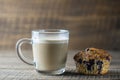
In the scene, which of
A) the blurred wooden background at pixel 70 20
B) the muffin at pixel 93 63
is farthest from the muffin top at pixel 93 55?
the blurred wooden background at pixel 70 20

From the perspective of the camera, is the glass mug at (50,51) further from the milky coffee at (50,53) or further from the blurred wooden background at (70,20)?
the blurred wooden background at (70,20)

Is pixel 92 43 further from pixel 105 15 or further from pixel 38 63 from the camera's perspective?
pixel 38 63

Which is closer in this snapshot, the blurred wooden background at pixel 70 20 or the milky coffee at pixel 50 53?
the milky coffee at pixel 50 53

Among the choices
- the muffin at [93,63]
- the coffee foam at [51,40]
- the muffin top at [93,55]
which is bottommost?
the muffin at [93,63]

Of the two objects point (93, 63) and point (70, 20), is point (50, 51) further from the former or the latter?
point (70, 20)

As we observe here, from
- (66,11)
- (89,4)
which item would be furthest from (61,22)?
(89,4)

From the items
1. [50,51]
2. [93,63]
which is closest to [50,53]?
[50,51]
